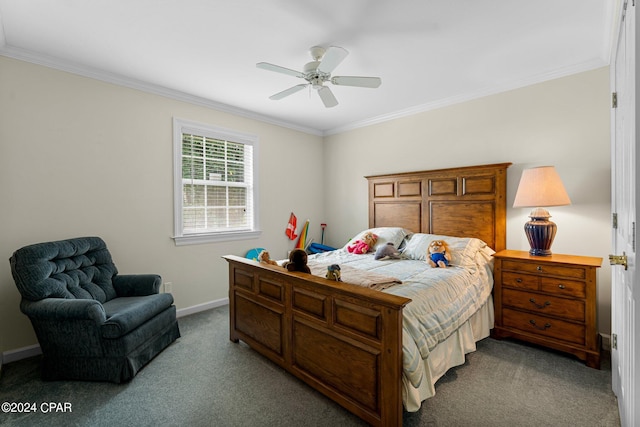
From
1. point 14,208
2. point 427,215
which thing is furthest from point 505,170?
point 14,208

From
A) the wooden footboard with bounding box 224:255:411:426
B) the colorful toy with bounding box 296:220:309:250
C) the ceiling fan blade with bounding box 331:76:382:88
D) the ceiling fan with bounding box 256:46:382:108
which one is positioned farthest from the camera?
the colorful toy with bounding box 296:220:309:250

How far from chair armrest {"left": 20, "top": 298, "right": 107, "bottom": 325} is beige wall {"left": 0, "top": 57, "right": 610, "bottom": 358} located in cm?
72

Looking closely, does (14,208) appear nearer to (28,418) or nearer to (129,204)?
(129,204)

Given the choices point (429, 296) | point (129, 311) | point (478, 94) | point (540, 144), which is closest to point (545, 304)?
point (429, 296)

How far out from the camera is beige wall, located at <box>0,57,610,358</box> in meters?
2.49

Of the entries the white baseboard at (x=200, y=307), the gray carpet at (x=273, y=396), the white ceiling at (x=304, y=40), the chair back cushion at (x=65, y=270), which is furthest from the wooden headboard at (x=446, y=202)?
the chair back cushion at (x=65, y=270)

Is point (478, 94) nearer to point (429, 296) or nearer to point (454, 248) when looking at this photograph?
point (454, 248)

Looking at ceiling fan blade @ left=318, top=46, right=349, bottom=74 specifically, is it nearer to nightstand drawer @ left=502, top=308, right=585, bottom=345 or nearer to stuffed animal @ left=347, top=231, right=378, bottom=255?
stuffed animal @ left=347, top=231, right=378, bottom=255

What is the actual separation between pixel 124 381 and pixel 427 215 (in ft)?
11.0

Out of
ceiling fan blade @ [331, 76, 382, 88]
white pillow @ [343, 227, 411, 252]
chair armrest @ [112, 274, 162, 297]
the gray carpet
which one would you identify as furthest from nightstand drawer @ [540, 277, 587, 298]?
chair armrest @ [112, 274, 162, 297]

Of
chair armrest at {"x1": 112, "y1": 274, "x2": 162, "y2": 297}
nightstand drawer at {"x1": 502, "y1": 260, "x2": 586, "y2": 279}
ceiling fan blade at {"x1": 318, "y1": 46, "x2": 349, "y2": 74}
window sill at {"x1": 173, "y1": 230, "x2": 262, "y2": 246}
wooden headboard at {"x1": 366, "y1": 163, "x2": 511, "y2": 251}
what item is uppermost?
ceiling fan blade at {"x1": 318, "y1": 46, "x2": 349, "y2": 74}

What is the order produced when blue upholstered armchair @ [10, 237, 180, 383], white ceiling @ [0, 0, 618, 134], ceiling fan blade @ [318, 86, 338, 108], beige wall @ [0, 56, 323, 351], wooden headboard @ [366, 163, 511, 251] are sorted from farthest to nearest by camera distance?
1. wooden headboard @ [366, 163, 511, 251]
2. ceiling fan blade @ [318, 86, 338, 108]
3. beige wall @ [0, 56, 323, 351]
4. blue upholstered armchair @ [10, 237, 180, 383]
5. white ceiling @ [0, 0, 618, 134]

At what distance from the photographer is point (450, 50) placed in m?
2.45

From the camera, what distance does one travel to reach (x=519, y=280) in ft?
8.65
